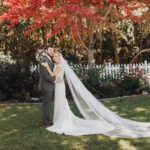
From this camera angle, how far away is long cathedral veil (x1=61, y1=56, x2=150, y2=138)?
34.3 feet

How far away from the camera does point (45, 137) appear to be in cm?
1045

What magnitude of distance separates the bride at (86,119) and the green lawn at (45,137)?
40 cm

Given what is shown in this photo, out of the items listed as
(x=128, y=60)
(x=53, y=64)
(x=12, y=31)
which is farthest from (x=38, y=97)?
(x=128, y=60)

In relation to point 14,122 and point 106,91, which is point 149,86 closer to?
point 106,91

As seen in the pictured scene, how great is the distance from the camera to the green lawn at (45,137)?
948cm

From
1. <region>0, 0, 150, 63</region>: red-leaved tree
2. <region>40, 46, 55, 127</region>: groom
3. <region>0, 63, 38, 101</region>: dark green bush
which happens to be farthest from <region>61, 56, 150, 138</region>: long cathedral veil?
<region>0, 63, 38, 101</region>: dark green bush

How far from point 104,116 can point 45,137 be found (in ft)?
5.74

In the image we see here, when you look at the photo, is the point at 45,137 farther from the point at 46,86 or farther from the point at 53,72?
the point at 53,72

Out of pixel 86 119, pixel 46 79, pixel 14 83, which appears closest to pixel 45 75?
pixel 46 79

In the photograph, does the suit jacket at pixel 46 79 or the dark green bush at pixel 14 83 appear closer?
the suit jacket at pixel 46 79

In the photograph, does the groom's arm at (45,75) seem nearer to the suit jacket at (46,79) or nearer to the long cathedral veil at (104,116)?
the suit jacket at (46,79)

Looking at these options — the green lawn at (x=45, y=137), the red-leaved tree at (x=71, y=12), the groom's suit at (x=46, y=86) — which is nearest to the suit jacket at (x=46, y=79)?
the groom's suit at (x=46, y=86)

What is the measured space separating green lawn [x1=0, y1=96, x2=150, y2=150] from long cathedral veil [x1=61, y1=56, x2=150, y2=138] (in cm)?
52

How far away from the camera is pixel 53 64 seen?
Answer: 1213 centimetres
